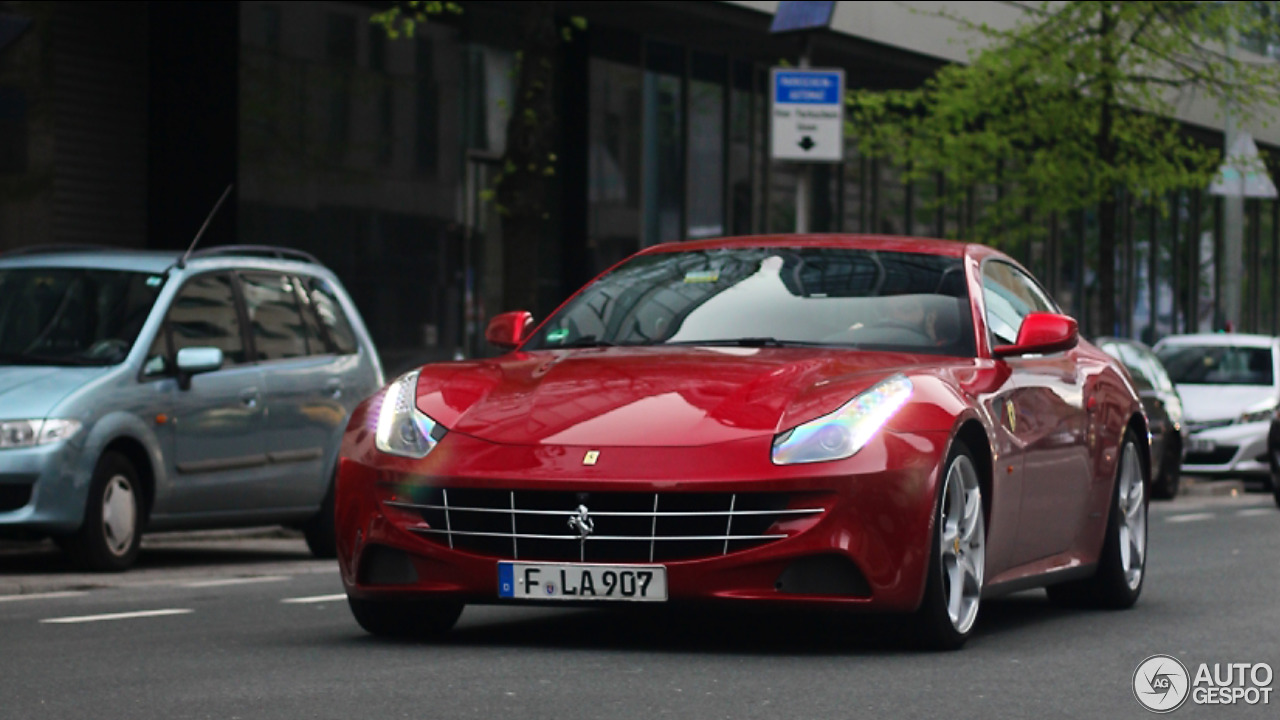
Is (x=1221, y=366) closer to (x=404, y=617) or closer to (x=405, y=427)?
(x=404, y=617)

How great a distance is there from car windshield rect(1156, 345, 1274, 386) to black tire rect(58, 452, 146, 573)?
16.3 meters

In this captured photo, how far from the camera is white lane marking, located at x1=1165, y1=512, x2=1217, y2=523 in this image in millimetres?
18580

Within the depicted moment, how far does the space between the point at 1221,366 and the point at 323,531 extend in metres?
15.0

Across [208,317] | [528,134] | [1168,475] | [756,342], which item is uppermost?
[528,134]

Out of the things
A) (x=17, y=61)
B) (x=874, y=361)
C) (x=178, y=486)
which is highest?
(x=17, y=61)

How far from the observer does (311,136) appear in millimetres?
23469

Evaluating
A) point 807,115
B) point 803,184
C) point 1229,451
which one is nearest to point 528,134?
point 807,115

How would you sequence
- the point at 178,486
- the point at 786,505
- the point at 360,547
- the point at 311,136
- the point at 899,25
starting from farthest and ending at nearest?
the point at 899,25
the point at 311,136
the point at 178,486
the point at 360,547
the point at 786,505

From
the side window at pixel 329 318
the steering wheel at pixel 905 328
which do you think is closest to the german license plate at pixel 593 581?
the steering wheel at pixel 905 328

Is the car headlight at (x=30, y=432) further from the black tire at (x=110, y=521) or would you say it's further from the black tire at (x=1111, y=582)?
the black tire at (x=1111, y=582)

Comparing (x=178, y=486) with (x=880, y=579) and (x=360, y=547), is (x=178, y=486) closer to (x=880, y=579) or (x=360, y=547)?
(x=360, y=547)

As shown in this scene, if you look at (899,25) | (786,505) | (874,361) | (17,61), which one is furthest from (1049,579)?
(899,25)

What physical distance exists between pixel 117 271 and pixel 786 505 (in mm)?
6944

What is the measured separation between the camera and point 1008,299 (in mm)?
9188
